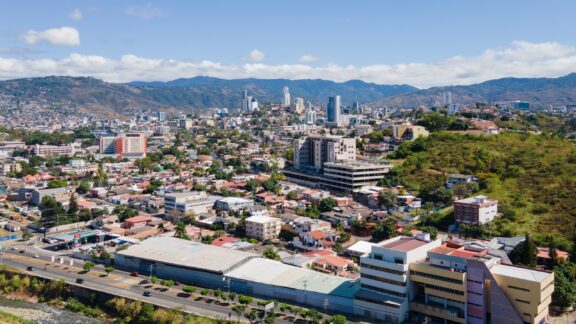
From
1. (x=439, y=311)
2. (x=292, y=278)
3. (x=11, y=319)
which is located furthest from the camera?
(x=292, y=278)

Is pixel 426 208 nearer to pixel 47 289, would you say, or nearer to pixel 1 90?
pixel 47 289

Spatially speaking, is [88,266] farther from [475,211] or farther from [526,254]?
[475,211]

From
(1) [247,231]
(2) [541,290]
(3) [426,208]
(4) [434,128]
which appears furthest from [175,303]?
(4) [434,128]

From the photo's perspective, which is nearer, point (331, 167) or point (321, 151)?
point (331, 167)

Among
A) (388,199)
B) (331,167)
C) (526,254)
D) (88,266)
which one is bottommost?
(88,266)

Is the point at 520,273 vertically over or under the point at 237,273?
over

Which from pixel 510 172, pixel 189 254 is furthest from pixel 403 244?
pixel 510 172

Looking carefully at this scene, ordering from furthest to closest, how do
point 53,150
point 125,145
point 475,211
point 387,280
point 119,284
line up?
point 125,145 → point 53,150 → point 475,211 → point 119,284 → point 387,280
